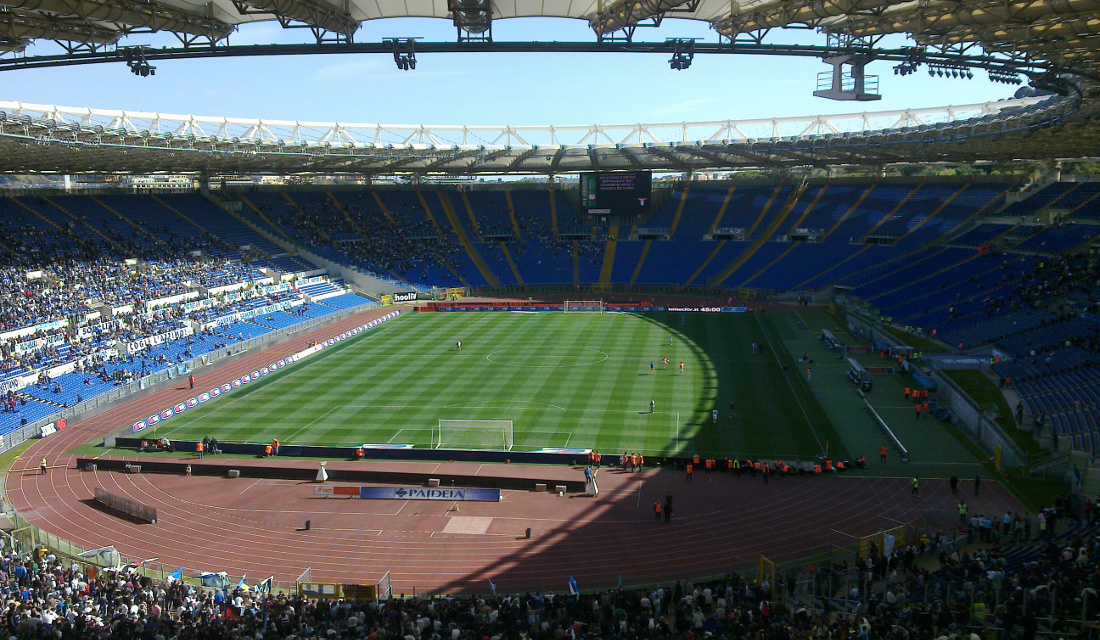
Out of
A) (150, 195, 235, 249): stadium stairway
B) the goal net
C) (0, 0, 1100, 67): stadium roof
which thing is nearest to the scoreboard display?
(150, 195, 235, 249): stadium stairway

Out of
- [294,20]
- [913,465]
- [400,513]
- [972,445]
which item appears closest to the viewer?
[294,20]

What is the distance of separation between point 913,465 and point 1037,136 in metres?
25.5

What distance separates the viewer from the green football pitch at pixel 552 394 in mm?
33156

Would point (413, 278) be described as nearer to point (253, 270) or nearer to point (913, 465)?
point (253, 270)

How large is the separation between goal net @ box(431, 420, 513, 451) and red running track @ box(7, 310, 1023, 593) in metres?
1.69

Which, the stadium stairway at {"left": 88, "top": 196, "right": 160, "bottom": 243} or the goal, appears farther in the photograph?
the goal

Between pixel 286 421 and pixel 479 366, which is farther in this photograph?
pixel 479 366

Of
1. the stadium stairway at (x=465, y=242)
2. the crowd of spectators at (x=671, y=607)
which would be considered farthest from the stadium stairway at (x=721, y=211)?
the crowd of spectators at (x=671, y=607)

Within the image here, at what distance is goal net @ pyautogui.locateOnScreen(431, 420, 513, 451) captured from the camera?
105 ft

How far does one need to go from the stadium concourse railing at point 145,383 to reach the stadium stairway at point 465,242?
1926cm

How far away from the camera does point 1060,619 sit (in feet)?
44.6

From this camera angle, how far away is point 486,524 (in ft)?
83.9

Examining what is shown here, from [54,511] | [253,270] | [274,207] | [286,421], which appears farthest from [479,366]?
[274,207]

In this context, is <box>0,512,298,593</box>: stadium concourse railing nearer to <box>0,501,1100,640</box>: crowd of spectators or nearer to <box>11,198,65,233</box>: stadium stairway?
<box>0,501,1100,640</box>: crowd of spectators
